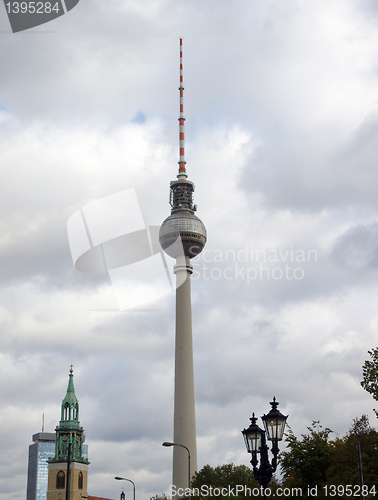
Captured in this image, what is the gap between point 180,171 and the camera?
143 metres

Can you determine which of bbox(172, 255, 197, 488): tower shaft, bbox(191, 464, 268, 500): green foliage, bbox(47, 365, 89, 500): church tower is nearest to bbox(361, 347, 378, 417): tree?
bbox(191, 464, 268, 500): green foliage

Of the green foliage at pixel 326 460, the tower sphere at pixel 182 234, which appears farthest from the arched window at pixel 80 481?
the green foliage at pixel 326 460

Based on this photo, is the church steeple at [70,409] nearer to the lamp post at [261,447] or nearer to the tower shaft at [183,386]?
the tower shaft at [183,386]

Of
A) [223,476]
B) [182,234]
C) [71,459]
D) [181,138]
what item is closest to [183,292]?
[182,234]

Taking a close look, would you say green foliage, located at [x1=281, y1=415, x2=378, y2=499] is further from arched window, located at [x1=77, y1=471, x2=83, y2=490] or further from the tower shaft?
arched window, located at [x1=77, y1=471, x2=83, y2=490]

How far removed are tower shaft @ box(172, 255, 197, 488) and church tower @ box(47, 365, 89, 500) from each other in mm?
32733

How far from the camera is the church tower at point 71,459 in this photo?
144 metres

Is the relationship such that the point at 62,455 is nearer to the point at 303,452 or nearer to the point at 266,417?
the point at 303,452

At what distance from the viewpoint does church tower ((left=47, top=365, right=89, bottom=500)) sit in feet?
474

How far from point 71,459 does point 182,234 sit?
5440 centimetres

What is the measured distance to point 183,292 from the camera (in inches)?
5251

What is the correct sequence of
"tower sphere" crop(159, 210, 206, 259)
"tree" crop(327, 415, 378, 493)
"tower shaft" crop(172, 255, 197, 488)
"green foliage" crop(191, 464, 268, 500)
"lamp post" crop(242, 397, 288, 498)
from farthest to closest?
"tower sphere" crop(159, 210, 206, 259) → "tower shaft" crop(172, 255, 197, 488) → "green foliage" crop(191, 464, 268, 500) → "tree" crop(327, 415, 378, 493) → "lamp post" crop(242, 397, 288, 498)

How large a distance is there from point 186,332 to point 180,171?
35.5 m

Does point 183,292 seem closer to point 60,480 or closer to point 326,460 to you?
point 60,480
